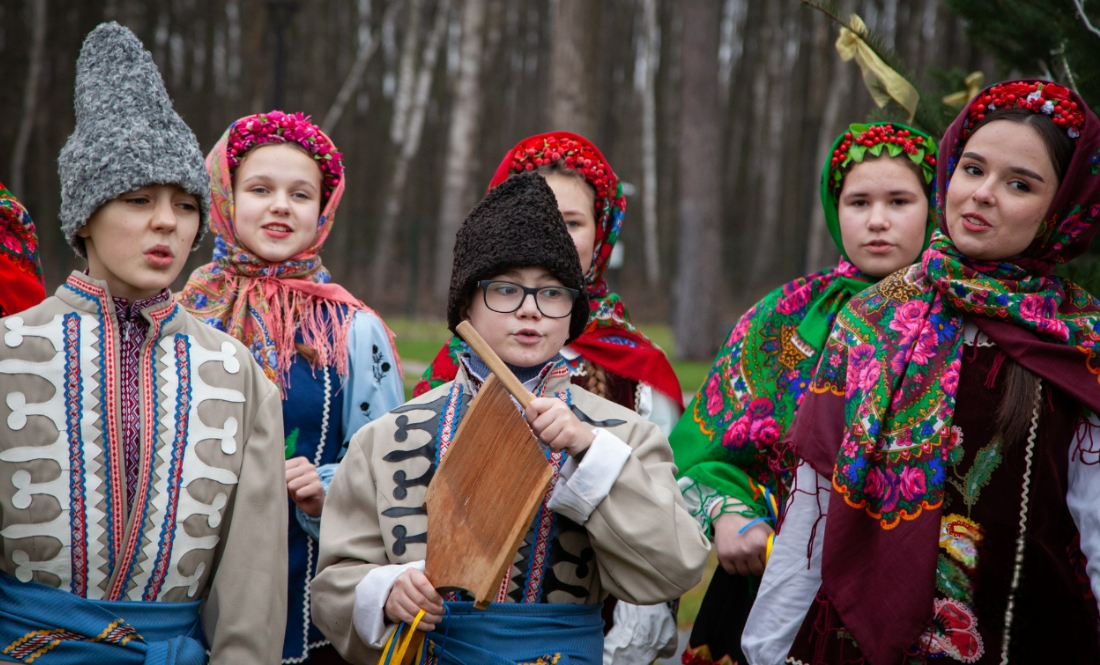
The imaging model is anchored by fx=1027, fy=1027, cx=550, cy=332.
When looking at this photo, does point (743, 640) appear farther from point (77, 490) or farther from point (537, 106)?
point (537, 106)

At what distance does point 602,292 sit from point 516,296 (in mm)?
1012

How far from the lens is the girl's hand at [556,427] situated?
6.63ft

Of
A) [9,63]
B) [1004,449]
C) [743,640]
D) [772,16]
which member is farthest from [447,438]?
[772,16]

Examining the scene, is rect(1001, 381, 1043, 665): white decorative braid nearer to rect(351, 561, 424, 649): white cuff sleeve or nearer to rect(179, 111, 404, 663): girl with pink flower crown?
rect(351, 561, 424, 649): white cuff sleeve

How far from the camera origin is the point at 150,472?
2078mm

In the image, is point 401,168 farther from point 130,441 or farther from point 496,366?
point 496,366

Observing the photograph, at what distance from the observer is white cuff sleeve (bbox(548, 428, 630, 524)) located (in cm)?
203

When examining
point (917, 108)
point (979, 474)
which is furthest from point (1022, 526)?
point (917, 108)

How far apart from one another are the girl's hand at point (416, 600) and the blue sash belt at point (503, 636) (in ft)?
0.26

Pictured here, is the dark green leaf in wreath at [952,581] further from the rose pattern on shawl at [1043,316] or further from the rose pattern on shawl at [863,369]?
the rose pattern on shawl at [1043,316]

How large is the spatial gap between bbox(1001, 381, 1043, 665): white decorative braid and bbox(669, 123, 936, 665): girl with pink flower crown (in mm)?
Answer: 675

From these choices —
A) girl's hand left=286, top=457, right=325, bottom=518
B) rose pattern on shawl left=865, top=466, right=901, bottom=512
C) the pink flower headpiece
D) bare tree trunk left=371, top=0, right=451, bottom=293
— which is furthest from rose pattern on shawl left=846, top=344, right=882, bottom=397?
bare tree trunk left=371, top=0, right=451, bottom=293

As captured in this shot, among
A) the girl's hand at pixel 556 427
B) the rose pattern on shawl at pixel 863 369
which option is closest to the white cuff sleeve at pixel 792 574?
the rose pattern on shawl at pixel 863 369

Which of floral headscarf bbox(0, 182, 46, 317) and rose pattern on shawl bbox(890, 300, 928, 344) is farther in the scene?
floral headscarf bbox(0, 182, 46, 317)
